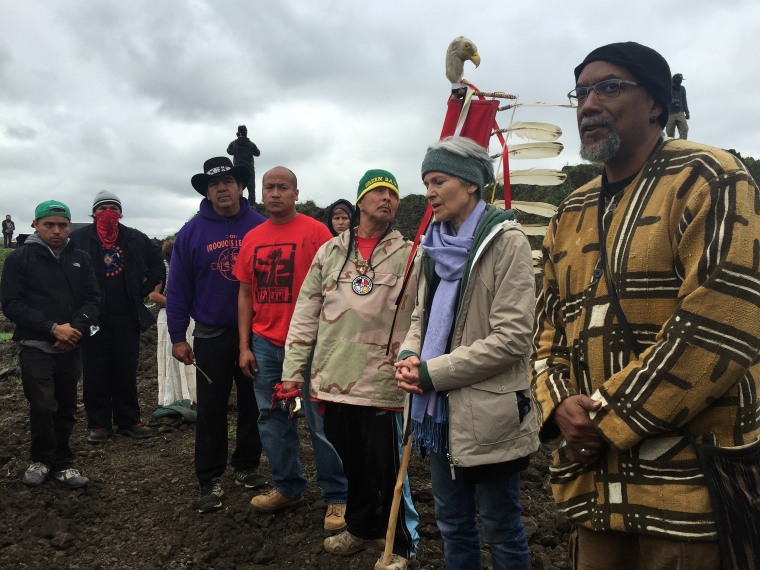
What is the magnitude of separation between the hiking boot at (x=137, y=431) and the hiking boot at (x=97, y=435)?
0.59 feet

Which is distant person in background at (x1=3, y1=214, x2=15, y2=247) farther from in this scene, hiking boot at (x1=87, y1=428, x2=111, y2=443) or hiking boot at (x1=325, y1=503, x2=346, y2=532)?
hiking boot at (x1=325, y1=503, x2=346, y2=532)

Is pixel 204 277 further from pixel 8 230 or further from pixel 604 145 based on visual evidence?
pixel 8 230

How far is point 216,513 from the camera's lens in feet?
12.9

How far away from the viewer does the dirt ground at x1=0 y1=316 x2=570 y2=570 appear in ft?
11.1

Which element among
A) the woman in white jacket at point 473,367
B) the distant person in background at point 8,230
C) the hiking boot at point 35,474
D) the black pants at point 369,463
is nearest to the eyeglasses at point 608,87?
the woman in white jacket at point 473,367

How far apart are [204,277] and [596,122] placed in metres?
2.97

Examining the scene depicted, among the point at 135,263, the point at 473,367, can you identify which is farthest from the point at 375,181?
the point at 135,263

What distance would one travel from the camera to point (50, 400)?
175 inches

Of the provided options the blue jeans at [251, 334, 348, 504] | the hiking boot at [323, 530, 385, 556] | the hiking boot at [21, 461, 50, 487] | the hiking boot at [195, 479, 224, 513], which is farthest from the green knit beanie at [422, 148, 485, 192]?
the hiking boot at [21, 461, 50, 487]

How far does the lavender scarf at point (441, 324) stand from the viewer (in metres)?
2.38

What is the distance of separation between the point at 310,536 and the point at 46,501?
1.99 m

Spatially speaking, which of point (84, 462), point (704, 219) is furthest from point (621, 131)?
point (84, 462)

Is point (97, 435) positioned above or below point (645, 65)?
below

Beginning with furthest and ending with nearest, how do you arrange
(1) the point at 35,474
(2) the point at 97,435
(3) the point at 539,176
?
(2) the point at 97,435, (1) the point at 35,474, (3) the point at 539,176
